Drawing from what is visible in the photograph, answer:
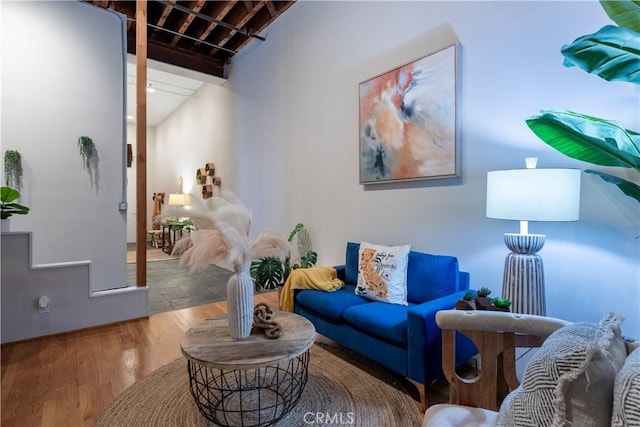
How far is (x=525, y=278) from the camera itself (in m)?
1.76

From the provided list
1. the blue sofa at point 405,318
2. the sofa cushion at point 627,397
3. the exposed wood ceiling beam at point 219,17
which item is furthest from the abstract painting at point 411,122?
the exposed wood ceiling beam at point 219,17

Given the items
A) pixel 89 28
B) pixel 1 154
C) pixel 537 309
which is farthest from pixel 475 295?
pixel 89 28

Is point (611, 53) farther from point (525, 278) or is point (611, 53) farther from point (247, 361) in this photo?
point (247, 361)

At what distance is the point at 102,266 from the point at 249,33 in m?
3.81

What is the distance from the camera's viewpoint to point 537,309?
68.1 inches

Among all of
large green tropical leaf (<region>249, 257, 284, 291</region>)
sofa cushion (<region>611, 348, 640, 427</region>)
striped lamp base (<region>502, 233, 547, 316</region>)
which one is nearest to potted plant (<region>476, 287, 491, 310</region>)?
striped lamp base (<region>502, 233, 547, 316</region>)

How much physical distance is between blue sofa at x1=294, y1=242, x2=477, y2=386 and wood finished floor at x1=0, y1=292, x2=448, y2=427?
32 centimetres

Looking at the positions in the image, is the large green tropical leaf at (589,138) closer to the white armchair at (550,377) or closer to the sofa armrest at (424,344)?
the white armchair at (550,377)

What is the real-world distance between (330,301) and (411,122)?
5.48 ft

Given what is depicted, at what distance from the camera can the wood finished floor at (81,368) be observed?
1.80 meters

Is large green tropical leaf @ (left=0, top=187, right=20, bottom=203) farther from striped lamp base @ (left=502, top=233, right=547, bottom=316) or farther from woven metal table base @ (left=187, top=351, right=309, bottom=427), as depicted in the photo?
striped lamp base @ (left=502, top=233, right=547, bottom=316)

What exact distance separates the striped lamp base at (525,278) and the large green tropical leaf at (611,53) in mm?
862

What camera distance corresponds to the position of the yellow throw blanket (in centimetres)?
274

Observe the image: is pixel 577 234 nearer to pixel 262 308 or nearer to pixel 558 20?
pixel 558 20
